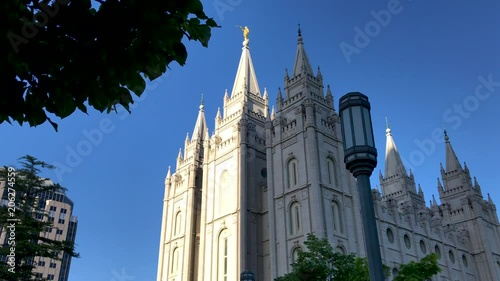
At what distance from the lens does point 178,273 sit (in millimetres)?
42969

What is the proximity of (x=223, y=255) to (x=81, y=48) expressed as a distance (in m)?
35.9

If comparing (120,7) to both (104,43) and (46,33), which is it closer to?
(104,43)

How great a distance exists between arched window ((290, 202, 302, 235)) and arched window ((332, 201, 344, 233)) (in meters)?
2.53

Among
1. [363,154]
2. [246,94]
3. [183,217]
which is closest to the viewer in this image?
[363,154]

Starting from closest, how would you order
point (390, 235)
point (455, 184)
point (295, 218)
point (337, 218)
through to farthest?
point (337, 218) < point (295, 218) < point (390, 235) < point (455, 184)

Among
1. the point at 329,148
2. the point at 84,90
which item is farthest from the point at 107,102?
the point at 329,148

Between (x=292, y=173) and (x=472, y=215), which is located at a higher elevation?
(x=472, y=215)

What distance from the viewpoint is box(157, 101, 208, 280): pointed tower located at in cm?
4297

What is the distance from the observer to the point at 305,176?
34875 millimetres

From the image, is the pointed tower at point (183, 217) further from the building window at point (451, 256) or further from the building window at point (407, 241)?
the building window at point (451, 256)

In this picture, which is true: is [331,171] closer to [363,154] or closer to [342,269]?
[342,269]

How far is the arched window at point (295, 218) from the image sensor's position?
3412 centimetres

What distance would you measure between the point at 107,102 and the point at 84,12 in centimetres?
82

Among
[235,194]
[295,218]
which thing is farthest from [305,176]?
[235,194]
